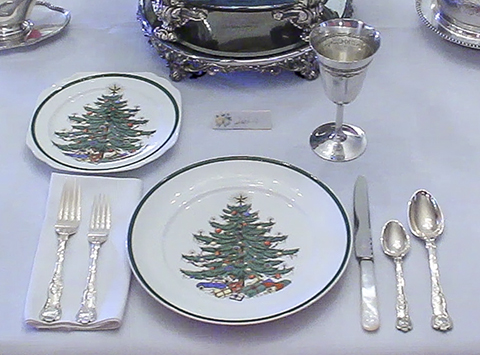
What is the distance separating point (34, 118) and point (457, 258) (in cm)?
47

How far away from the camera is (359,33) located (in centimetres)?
69

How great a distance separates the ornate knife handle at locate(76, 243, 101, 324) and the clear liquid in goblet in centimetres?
30

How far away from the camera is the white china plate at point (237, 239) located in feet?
1.88

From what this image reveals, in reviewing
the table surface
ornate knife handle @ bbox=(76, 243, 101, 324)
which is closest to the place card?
the table surface

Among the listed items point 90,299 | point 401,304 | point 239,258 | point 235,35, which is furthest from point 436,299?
point 235,35

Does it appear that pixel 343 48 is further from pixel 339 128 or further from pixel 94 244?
pixel 94 244

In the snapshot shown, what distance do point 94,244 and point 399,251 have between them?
0.28 meters

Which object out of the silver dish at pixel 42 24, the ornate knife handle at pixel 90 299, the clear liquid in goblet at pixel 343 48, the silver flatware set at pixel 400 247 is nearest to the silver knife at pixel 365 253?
the silver flatware set at pixel 400 247

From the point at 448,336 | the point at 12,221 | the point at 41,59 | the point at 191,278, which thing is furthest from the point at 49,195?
the point at 448,336

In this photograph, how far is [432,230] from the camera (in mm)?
633

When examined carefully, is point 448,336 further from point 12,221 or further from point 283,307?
point 12,221

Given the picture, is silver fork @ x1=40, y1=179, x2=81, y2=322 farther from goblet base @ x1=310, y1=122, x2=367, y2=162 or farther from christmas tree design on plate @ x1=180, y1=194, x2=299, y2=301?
goblet base @ x1=310, y1=122, x2=367, y2=162

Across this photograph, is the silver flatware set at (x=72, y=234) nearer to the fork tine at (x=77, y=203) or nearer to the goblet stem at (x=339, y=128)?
the fork tine at (x=77, y=203)

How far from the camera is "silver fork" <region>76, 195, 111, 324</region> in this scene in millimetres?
566
